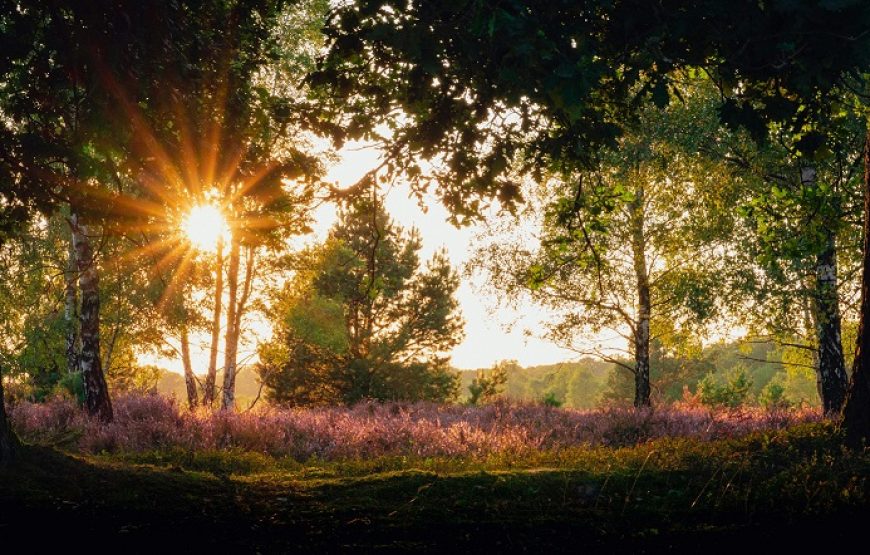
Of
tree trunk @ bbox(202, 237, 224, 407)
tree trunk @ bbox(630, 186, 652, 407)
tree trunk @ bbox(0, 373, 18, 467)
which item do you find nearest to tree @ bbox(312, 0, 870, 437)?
tree trunk @ bbox(0, 373, 18, 467)

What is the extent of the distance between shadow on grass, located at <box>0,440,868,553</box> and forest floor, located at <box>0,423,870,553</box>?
13 millimetres

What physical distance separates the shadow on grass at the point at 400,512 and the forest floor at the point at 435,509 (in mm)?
13

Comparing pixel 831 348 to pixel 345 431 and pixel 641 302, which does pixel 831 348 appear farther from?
pixel 345 431

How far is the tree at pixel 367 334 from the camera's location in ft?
80.6

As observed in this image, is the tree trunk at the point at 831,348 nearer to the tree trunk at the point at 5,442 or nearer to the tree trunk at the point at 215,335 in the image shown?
the tree trunk at the point at 5,442

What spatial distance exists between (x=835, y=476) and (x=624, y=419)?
8.15 metres

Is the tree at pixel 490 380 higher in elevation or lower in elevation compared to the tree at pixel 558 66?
lower

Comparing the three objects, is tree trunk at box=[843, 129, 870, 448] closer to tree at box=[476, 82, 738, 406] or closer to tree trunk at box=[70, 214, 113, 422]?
tree at box=[476, 82, 738, 406]

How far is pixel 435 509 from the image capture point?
13.9ft

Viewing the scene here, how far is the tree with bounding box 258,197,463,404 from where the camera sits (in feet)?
80.6

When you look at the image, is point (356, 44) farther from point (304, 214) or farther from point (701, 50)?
point (701, 50)

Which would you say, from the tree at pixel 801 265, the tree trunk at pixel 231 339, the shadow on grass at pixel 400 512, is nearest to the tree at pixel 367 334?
the tree trunk at pixel 231 339

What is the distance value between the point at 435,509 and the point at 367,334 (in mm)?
27081

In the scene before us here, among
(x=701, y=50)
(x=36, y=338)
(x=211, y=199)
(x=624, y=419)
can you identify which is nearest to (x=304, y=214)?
(x=211, y=199)
